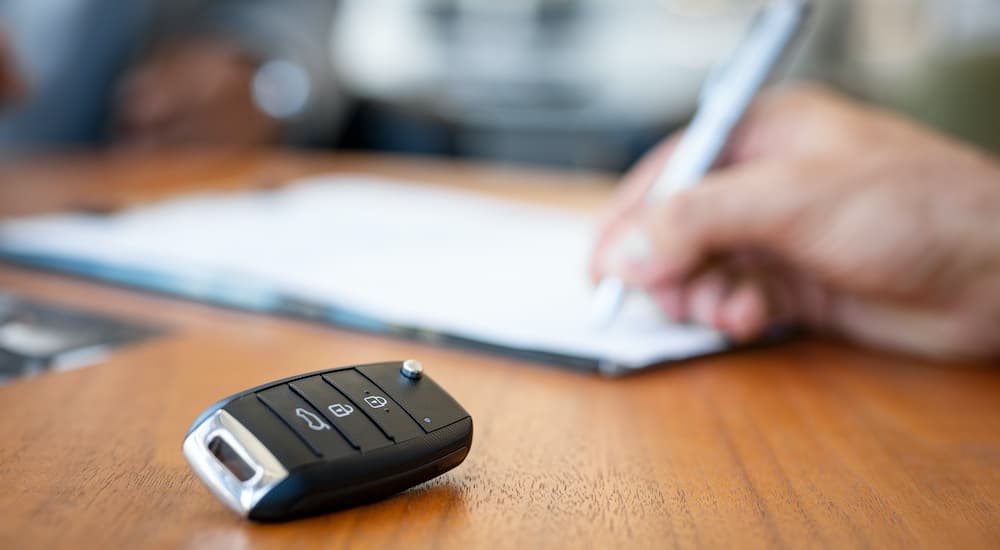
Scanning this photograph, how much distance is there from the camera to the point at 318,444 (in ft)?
0.76

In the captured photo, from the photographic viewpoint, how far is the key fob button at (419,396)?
0.26m

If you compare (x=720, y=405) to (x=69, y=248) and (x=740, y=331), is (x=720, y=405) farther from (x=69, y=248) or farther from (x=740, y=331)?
(x=69, y=248)

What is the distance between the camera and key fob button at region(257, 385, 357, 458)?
23cm

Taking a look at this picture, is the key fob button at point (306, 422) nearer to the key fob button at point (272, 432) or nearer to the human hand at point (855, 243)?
the key fob button at point (272, 432)

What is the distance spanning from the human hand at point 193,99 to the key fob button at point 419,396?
42.7 inches

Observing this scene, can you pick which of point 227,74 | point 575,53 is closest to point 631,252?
point 227,74

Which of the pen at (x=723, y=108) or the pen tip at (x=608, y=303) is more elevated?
the pen at (x=723, y=108)

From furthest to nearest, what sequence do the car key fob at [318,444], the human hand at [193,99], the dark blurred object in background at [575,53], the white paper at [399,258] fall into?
the dark blurred object in background at [575,53]
the human hand at [193,99]
the white paper at [399,258]
the car key fob at [318,444]

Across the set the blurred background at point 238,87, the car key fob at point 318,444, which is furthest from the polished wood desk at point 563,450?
the blurred background at point 238,87

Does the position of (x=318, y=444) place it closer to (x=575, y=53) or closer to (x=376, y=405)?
(x=376, y=405)

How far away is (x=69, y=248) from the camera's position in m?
0.53

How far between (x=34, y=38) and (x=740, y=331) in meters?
1.28

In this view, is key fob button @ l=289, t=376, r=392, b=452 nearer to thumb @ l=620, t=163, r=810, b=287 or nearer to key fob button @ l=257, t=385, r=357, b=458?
key fob button @ l=257, t=385, r=357, b=458

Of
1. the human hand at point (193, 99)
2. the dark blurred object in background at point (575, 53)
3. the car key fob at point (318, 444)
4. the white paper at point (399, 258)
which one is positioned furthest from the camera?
the dark blurred object in background at point (575, 53)
